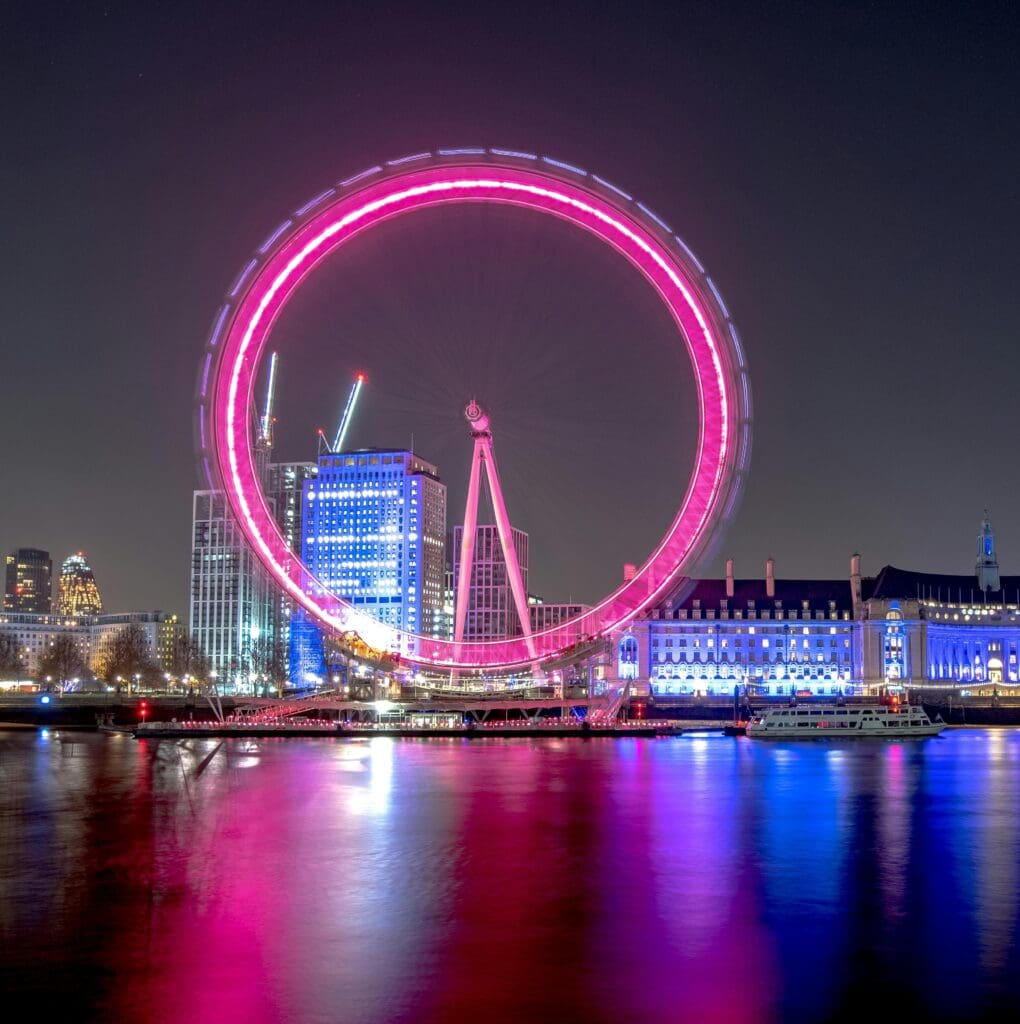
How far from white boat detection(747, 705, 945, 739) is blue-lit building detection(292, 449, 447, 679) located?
3249 inches

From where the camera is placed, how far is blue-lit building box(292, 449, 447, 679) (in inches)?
6314

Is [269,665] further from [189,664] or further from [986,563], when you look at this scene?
[986,563]

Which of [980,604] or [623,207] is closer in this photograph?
[623,207]

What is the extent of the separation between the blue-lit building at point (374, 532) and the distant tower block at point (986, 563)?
218ft

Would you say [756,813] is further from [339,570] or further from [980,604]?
[339,570]

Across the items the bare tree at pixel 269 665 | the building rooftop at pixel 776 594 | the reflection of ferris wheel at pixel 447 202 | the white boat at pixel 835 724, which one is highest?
the reflection of ferris wheel at pixel 447 202

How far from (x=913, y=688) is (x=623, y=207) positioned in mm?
78586

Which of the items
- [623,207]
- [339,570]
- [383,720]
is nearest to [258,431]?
[339,570]

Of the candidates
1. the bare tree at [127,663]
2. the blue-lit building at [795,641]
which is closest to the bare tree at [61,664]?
the bare tree at [127,663]

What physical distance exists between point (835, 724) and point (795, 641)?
38801 millimetres

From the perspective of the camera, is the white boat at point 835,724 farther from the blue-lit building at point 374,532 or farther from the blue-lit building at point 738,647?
the blue-lit building at point 374,532

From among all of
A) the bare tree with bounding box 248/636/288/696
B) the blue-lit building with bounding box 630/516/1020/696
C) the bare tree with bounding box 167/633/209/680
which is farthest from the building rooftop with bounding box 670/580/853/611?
the bare tree with bounding box 167/633/209/680

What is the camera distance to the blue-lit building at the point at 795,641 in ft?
390

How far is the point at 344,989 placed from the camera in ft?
53.6
